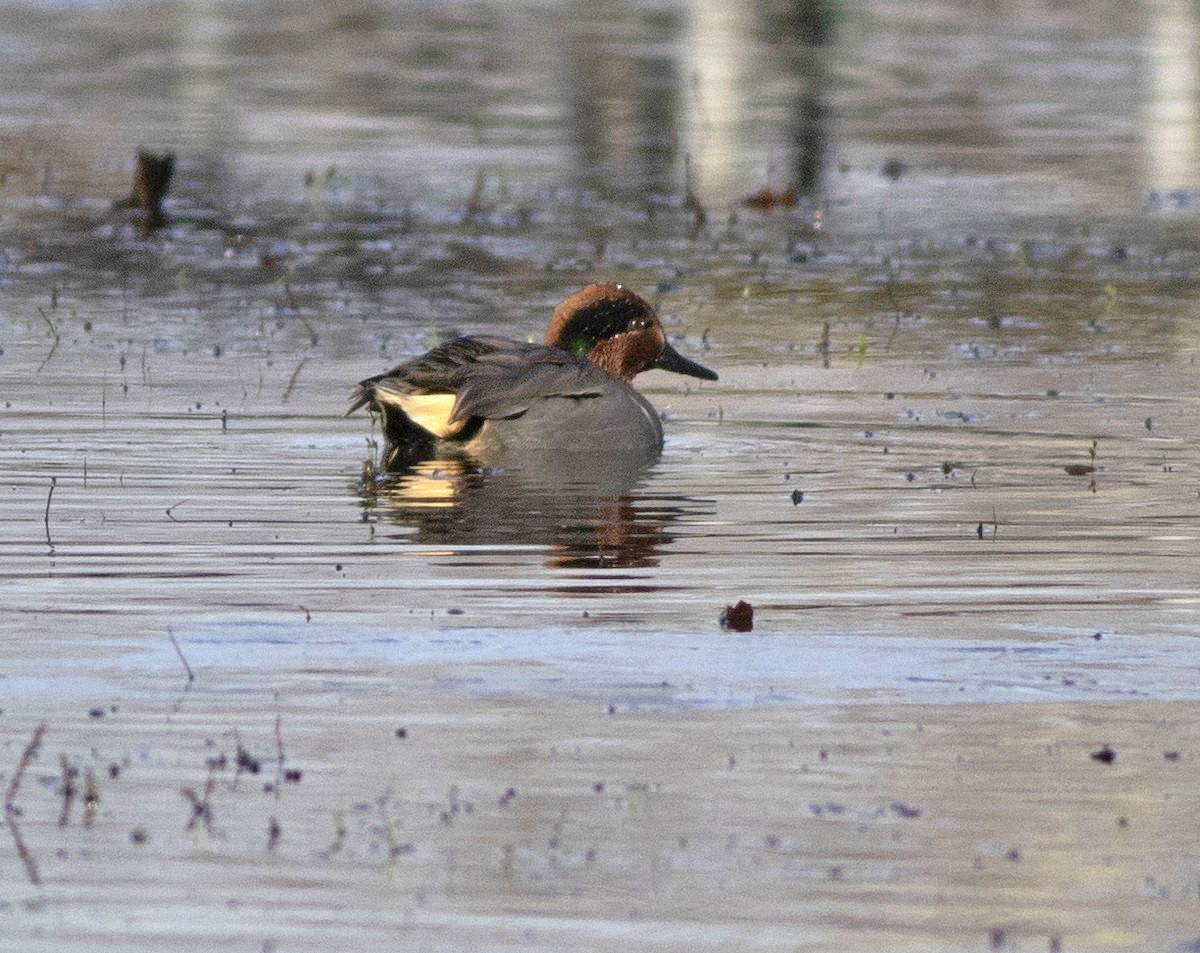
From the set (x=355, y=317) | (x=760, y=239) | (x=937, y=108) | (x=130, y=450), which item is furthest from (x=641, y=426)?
(x=937, y=108)

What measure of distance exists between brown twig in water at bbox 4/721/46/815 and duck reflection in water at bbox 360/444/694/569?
3.16 meters

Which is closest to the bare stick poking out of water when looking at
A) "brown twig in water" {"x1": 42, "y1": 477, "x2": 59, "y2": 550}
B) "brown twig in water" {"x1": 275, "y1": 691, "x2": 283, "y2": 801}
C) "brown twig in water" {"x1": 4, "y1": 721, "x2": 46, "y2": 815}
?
"brown twig in water" {"x1": 275, "y1": 691, "x2": 283, "y2": 801}

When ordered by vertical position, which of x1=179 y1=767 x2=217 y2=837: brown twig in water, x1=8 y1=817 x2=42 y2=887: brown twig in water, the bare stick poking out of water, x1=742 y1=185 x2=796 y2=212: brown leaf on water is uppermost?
x1=742 y1=185 x2=796 y2=212: brown leaf on water

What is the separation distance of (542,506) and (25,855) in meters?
5.25

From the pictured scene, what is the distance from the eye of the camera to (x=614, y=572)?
32.2 ft

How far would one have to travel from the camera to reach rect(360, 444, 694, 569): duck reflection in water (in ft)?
Answer: 34.2

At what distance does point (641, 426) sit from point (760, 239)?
8421 mm

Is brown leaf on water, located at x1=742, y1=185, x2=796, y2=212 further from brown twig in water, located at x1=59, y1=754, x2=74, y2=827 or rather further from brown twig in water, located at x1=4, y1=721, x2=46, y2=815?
brown twig in water, located at x1=59, y1=754, x2=74, y2=827

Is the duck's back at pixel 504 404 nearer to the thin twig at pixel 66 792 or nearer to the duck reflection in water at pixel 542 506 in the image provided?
the duck reflection in water at pixel 542 506

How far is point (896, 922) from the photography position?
599 centimetres

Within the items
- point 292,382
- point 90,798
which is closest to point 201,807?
point 90,798

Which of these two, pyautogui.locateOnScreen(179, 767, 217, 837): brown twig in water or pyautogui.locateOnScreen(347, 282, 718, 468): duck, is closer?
pyautogui.locateOnScreen(179, 767, 217, 837): brown twig in water

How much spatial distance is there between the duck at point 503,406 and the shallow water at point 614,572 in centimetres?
22

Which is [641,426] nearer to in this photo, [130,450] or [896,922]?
[130,450]
